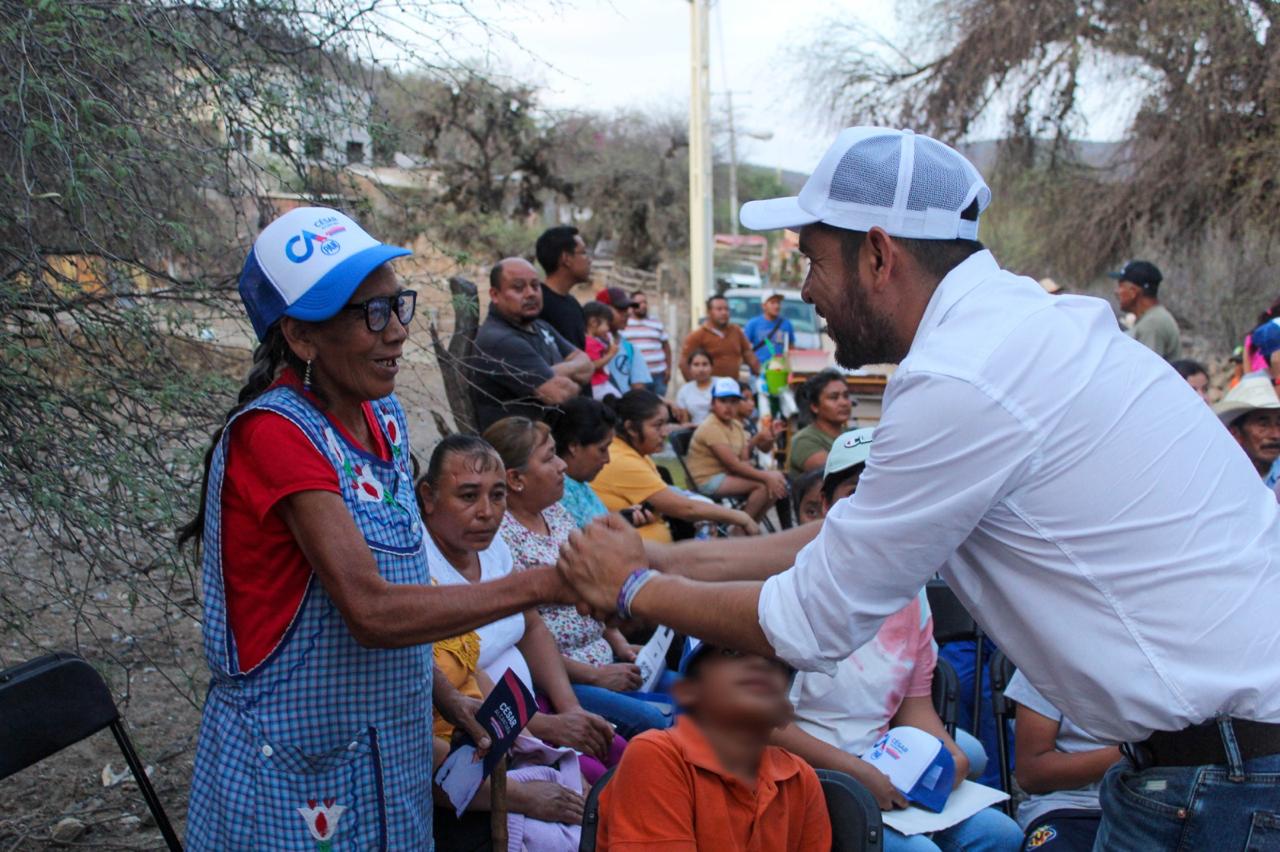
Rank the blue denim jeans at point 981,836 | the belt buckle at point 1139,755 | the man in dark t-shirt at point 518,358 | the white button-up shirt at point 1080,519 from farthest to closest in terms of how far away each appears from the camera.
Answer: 1. the man in dark t-shirt at point 518,358
2. the blue denim jeans at point 981,836
3. the belt buckle at point 1139,755
4. the white button-up shirt at point 1080,519

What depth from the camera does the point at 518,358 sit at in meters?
6.04

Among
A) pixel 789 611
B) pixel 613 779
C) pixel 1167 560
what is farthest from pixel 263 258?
pixel 1167 560

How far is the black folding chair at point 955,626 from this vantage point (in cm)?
455

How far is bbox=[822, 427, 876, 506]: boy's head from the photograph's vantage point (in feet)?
13.9

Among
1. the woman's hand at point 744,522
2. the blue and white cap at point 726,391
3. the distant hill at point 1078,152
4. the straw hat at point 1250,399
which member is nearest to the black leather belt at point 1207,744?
the straw hat at point 1250,399

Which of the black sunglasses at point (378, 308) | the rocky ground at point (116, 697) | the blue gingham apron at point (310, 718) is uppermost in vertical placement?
the black sunglasses at point (378, 308)

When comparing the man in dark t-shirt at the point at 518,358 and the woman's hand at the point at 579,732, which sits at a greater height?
the man in dark t-shirt at the point at 518,358

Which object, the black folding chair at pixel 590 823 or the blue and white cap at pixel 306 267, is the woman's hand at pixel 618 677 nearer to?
the black folding chair at pixel 590 823

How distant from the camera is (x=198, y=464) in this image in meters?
3.73

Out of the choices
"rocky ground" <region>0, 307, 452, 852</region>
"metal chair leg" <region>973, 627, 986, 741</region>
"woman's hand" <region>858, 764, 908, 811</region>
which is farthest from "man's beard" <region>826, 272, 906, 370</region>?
"metal chair leg" <region>973, 627, 986, 741</region>

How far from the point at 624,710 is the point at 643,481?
7.81 ft

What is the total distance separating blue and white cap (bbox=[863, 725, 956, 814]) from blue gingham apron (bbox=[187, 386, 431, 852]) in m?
1.73

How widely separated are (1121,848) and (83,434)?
10.5ft

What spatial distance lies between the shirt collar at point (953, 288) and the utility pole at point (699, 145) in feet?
59.4
